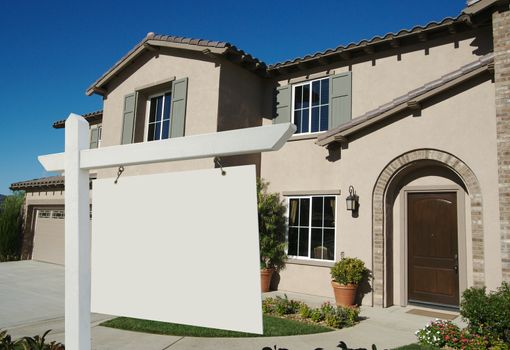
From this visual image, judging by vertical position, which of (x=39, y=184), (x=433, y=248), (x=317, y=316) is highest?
(x=39, y=184)

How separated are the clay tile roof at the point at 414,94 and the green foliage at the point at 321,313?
14.4ft

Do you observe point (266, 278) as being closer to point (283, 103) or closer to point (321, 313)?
point (321, 313)

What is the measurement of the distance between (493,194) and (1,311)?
36.2 ft

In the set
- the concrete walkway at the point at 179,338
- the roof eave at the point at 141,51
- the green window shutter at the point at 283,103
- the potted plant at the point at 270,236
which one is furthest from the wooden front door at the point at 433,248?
the roof eave at the point at 141,51

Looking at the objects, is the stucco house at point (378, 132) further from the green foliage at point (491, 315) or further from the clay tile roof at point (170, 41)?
the green foliage at point (491, 315)

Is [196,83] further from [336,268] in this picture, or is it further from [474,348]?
[474,348]

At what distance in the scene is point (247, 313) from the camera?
7.32 feet

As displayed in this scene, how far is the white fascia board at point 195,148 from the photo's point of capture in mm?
2119

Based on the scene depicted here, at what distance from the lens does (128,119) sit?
1379 centimetres

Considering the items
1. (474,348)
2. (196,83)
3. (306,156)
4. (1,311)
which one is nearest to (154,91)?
(196,83)

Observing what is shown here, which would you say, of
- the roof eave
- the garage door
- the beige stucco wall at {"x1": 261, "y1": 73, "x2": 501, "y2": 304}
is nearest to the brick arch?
the beige stucco wall at {"x1": 261, "y1": 73, "x2": 501, "y2": 304}

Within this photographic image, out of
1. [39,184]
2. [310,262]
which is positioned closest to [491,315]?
[310,262]

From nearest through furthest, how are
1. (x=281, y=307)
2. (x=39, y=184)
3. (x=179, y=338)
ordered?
(x=179, y=338) < (x=281, y=307) < (x=39, y=184)

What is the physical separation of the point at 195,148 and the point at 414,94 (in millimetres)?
7821
